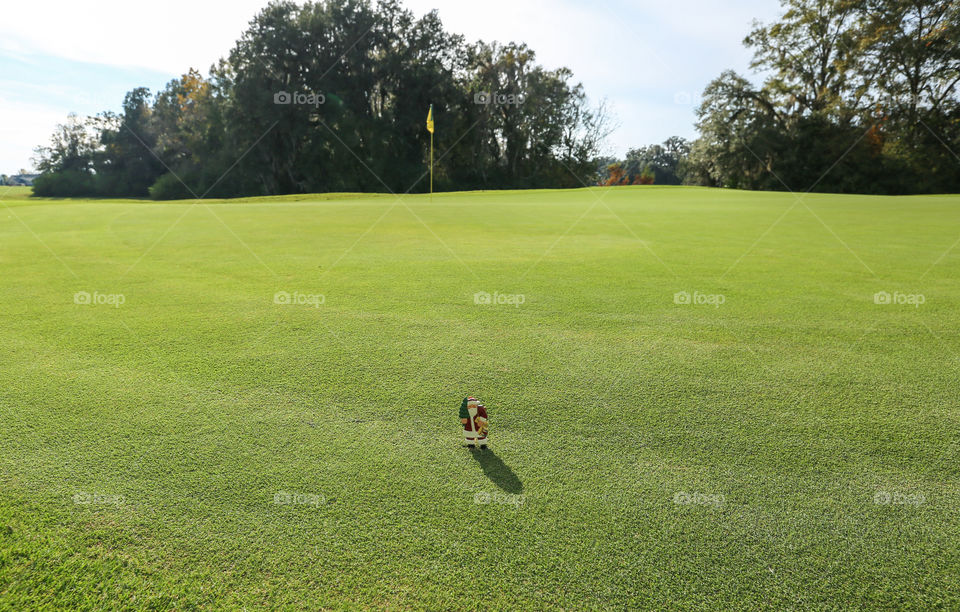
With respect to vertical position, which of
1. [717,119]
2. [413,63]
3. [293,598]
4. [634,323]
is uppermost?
[413,63]

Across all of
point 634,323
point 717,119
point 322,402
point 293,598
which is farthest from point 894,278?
point 717,119

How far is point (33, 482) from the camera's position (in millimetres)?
2092

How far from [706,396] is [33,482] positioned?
3.14m

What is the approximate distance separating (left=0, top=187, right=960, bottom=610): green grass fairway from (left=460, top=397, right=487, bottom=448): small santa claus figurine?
76 millimetres

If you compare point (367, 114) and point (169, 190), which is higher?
point (367, 114)

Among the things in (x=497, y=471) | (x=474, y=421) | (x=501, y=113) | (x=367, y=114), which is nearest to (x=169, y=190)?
(x=367, y=114)

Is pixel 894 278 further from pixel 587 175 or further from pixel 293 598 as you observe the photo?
pixel 587 175

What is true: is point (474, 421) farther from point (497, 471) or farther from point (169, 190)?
point (169, 190)

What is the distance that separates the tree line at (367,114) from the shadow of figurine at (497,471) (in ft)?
137

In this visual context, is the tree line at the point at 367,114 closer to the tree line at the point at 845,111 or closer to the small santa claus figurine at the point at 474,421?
the tree line at the point at 845,111

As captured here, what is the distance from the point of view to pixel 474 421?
7.48 feet

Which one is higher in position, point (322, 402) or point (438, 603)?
point (322, 402)

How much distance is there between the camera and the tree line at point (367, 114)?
4219 cm

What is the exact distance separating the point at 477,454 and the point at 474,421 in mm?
159
